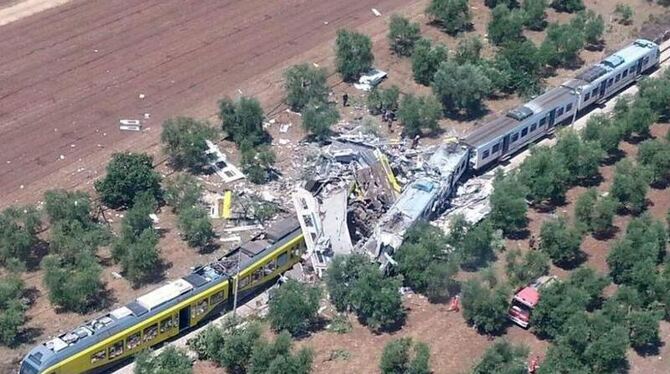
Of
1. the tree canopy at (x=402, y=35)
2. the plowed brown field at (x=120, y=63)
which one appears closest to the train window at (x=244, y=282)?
the plowed brown field at (x=120, y=63)

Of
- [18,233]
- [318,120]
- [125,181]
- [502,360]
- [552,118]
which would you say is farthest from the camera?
[552,118]

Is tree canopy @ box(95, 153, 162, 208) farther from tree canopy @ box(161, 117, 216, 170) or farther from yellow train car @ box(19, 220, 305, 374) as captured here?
yellow train car @ box(19, 220, 305, 374)

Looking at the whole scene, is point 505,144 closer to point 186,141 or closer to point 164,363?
point 186,141

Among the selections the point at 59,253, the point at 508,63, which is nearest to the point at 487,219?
the point at 508,63

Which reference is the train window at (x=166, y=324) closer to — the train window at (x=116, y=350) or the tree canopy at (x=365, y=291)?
the train window at (x=116, y=350)

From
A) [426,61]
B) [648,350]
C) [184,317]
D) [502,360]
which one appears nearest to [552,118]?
[426,61]

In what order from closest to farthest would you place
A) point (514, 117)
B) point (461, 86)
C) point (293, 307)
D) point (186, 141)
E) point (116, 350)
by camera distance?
point (116, 350) < point (293, 307) < point (186, 141) < point (514, 117) < point (461, 86)

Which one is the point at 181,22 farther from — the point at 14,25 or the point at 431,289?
the point at 431,289

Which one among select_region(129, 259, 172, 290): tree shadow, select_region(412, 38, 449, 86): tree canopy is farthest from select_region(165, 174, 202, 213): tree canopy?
select_region(412, 38, 449, 86): tree canopy
